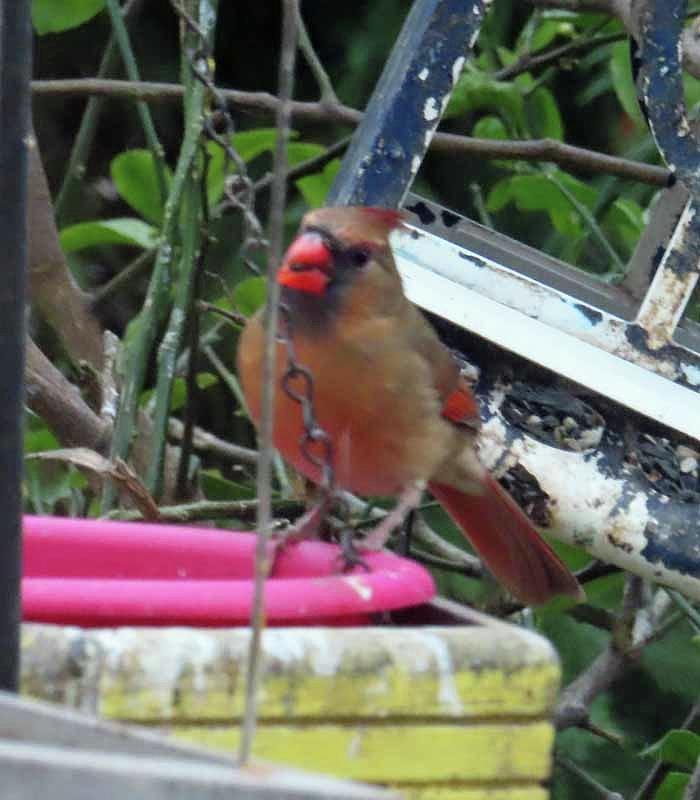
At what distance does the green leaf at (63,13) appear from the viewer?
6.90 ft

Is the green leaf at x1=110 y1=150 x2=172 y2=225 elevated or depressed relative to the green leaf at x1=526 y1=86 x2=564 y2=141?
depressed

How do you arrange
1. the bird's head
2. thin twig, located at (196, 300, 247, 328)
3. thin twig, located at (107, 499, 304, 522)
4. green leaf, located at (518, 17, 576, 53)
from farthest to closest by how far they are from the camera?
green leaf, located at (518, 17, 576, 53) → thin twig, located at (196, 300, 247, 328) → thin twig, located at (107, 499, 304, 522) → the bird's head

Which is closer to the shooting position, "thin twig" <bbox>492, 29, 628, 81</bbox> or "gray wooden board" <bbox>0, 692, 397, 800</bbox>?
"gray wooden board" <bbox>0, 692, 397, 800</bbox>

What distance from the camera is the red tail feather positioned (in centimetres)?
185

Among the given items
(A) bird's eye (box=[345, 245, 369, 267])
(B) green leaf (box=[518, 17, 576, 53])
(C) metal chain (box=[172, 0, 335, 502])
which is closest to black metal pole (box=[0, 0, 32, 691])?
(C) metal chain (box=[172, 0, 335, 502])

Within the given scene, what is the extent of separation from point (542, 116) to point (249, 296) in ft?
2.00

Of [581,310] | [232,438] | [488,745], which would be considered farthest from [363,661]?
[232,438]

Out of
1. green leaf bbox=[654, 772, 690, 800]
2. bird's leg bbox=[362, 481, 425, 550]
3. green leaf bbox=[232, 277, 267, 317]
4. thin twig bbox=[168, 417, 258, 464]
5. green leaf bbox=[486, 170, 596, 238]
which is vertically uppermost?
green leaf bbox=[486, 170, 596, 238]

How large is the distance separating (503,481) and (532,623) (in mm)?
559

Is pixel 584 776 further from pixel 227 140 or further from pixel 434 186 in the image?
pixel 434 186

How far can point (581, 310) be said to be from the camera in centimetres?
156

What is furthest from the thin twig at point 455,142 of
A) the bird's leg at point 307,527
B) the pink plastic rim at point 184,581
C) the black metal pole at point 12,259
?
the black metal pole at point 12,259

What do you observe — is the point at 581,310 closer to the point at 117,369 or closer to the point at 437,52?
the point at 437,52

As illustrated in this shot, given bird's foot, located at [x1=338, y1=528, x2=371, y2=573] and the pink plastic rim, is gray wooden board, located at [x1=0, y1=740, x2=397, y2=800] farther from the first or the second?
bird's foot, located at [x1=338, y1=528, x2=371, y2=573]
